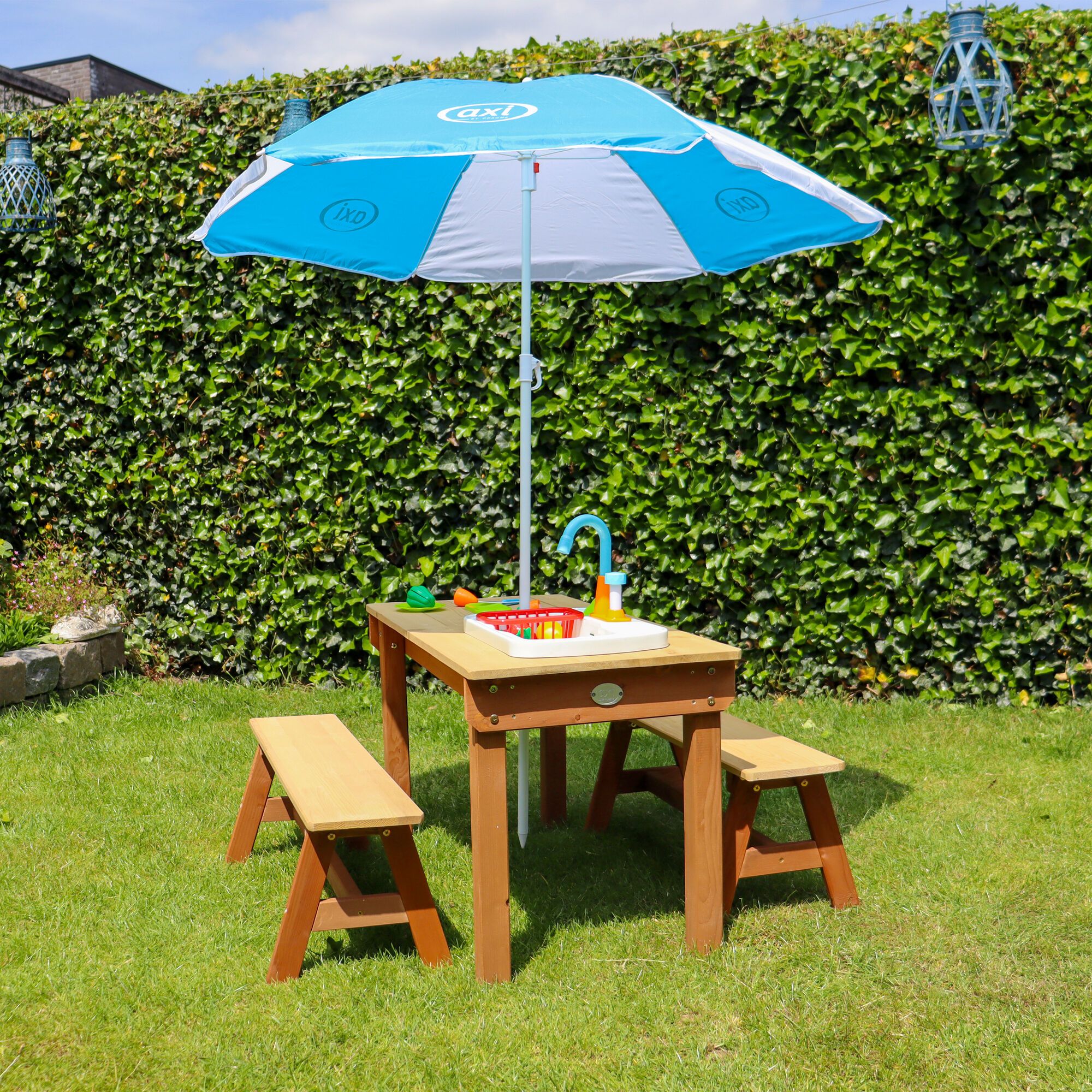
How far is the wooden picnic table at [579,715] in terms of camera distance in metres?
2.72

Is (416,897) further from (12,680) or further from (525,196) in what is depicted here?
(12,680)

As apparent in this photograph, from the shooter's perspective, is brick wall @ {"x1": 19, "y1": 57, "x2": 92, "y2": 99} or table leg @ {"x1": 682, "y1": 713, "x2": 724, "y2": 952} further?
brick wall @ {"x1": 19, "y1": 57, "x2": 92, "y2": 99}

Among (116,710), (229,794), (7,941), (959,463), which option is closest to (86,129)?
(116,710)

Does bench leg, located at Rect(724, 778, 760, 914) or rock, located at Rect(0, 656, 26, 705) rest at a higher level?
bench leg, located at Rect(724, 778, 760, 914)

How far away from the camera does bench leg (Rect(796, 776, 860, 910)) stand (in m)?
3.19

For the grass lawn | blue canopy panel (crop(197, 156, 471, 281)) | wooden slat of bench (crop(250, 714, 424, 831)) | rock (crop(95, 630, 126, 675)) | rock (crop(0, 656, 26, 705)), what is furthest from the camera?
rock (crop(95, 630, 126, 675))

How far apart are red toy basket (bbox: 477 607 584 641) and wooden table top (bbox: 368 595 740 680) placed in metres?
0.09

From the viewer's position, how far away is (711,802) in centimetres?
294

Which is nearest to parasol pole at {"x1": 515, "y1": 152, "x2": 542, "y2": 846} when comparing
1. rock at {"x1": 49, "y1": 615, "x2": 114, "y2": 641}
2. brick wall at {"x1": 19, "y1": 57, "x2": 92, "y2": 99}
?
rock at {"x1": 49, "y1": 615, "x2": 114, "y2": 641}

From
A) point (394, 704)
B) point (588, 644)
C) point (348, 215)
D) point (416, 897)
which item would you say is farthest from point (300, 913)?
point (348, 215)

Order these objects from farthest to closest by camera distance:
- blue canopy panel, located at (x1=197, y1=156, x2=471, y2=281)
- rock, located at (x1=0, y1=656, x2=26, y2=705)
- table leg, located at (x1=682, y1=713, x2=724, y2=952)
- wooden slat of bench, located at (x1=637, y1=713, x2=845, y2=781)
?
rock, located at (x1=0, y1=656, x2=26, y2=705) → blue canopy panel, located at (x1=197, y1=156, x2=471, y2=281) → wooden slat of bench, located at (x1=637, y1=713, x2=845, y2=781) → table leg, located at (x1=682, y1=713, x2=724, y2=952)

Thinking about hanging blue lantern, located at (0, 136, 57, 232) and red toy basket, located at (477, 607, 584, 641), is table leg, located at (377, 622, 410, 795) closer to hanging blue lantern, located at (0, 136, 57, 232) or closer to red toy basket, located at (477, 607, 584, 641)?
red toy basket, located at (477, 607, 584, 641)

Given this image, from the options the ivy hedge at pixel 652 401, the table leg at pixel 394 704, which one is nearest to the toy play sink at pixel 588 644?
the table leg at pixel 394 704

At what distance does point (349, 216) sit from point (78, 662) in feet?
9.76
